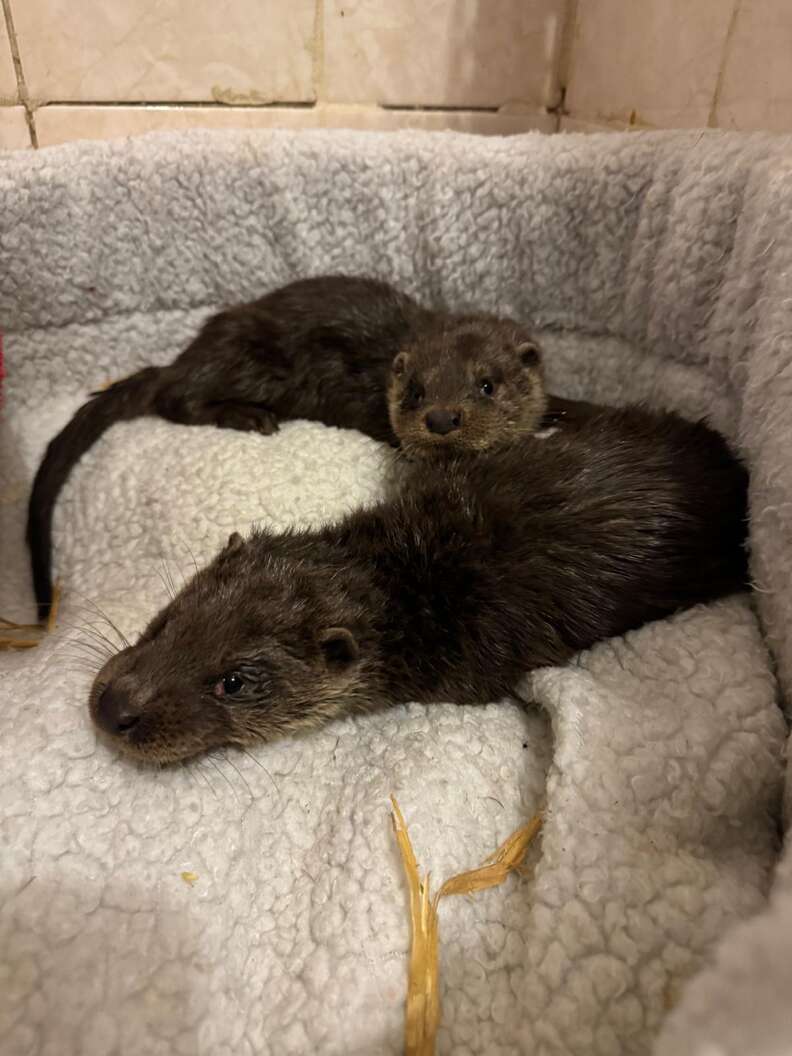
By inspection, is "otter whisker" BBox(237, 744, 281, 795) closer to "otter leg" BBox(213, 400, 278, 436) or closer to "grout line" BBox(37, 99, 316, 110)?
"otter leg" BBox(213, 400, 278, 436)

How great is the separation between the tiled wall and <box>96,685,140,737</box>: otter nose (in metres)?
2.15

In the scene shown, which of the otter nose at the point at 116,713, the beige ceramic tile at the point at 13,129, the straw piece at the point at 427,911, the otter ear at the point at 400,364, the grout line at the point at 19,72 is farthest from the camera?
the beige ceramic tile at the point at 13,129

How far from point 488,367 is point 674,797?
122 cm

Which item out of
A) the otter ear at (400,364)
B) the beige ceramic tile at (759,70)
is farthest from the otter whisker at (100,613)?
the beige ceramic tile at (759,70)

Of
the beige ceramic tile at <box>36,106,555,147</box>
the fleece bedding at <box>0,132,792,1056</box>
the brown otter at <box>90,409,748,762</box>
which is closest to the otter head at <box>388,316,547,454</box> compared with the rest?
the fleece bedding at <box>0,132,792,1056</box>

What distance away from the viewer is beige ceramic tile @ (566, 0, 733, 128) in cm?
209

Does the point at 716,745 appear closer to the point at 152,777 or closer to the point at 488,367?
the point at 152,777

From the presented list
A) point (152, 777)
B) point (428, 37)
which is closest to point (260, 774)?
point (152, 777)

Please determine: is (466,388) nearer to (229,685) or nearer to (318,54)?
(229,685)

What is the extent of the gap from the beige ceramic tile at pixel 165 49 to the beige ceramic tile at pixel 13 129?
0.08 m

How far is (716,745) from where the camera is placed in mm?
1345

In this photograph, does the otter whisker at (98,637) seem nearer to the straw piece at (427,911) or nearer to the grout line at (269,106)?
the straw piece at (427,911)

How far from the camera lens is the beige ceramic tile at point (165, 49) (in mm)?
2518

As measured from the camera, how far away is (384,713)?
1.65 metres
